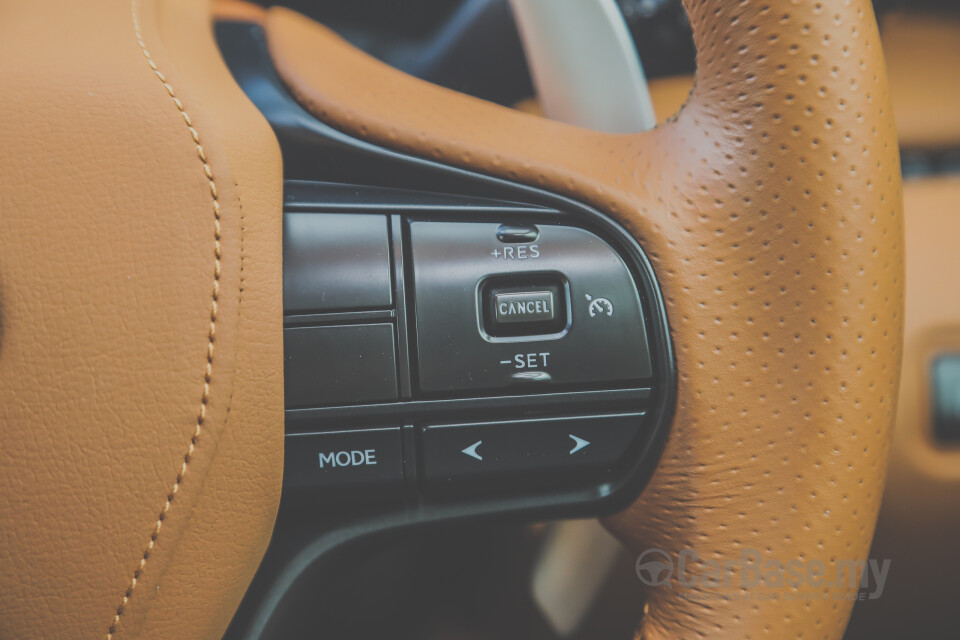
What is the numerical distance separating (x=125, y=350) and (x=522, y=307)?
26cm

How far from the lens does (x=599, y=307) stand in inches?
18.6

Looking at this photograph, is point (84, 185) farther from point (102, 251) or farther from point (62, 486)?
point (62, 486)

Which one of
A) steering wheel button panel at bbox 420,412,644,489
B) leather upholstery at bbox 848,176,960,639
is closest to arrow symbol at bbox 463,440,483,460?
steering wheel button panel at bbox 420,412,644,489

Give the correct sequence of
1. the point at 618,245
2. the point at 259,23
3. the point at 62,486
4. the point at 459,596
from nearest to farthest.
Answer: the point at 62,486
the point at 618,245
the point at 259,23
the point at 459,596

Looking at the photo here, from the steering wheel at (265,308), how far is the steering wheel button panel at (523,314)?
4 centimetres

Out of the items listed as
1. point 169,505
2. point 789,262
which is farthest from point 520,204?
point 169,505

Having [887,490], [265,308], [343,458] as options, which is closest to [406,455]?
[343,458]

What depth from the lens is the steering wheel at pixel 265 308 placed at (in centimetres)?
39

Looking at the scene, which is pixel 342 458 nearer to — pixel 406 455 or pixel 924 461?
pixel 406 455

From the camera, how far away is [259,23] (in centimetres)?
63

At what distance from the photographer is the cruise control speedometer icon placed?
0.47 meters

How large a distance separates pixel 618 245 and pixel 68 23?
16.6 inches

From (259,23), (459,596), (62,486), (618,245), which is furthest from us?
(459,596)

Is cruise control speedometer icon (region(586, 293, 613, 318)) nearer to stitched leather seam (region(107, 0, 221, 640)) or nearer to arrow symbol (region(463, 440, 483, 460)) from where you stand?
arrow symbol (region(463, 440, 483, 460))
